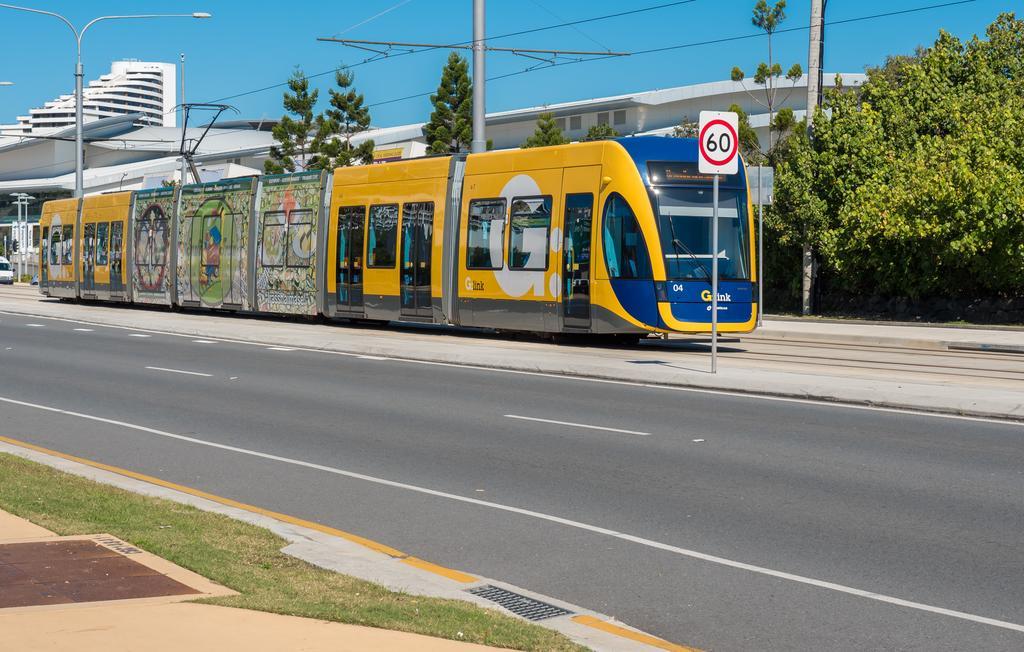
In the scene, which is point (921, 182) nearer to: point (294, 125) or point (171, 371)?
point (171, 371)

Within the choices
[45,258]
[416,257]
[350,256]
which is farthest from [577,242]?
[45,258]

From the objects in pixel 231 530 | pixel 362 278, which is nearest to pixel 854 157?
pixel 362 278

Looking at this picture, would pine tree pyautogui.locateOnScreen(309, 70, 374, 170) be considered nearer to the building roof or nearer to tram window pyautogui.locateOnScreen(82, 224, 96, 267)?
the building roof

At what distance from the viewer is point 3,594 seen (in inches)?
233

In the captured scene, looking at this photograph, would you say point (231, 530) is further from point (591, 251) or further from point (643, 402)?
point (591, 251)

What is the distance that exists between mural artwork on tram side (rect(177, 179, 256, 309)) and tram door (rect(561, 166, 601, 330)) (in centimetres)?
1203

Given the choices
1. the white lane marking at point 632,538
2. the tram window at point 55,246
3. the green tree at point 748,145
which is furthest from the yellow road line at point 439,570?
the tram window at point 55,246

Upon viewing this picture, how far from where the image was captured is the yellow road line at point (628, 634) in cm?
575

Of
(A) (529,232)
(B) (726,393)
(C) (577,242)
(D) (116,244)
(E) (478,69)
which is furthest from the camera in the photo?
(D) (116,244)

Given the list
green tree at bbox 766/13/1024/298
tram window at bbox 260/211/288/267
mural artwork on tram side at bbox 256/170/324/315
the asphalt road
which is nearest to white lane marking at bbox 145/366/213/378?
the asphalt road

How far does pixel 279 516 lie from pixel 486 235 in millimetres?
14609

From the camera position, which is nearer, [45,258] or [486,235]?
[486,235]

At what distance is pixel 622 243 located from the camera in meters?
20.2

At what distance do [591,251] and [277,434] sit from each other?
368 inches
